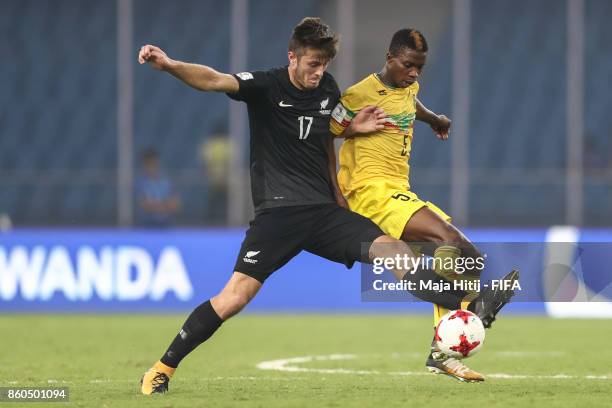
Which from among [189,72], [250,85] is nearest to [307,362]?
[250,85]

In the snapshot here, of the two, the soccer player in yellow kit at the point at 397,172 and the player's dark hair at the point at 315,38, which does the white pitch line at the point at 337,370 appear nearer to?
the soccer player in yellow kit at the point at 397,172

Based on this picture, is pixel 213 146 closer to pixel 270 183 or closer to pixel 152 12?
pixel 152 12

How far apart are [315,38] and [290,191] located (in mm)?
976

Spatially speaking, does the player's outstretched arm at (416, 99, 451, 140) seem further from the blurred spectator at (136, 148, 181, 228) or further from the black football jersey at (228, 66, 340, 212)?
the blurred spectator at (136, 148, 181, 228)

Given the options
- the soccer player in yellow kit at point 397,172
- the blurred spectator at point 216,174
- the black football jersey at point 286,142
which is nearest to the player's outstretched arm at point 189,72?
the black football jersey at point 286,142

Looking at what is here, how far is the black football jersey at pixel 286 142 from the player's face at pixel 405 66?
539 millimetres

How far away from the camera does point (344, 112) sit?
831 cm

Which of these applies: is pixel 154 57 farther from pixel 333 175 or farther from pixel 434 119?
pixel 434 119

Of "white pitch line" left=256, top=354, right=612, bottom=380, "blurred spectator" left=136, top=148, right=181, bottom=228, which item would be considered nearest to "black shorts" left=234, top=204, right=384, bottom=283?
"white pitch line" left=256, top=354, right=612, bottom=380

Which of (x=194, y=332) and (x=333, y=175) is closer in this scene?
(x=194, y=332)

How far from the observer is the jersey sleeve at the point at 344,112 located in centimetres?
828

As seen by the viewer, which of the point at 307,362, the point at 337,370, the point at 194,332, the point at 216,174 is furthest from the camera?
the point at 216,174

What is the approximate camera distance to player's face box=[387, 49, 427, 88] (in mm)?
8258

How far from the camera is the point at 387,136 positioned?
8383mm
